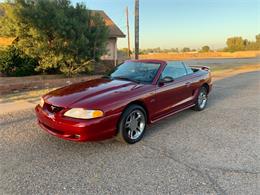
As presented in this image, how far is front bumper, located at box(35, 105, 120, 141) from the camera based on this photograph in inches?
140

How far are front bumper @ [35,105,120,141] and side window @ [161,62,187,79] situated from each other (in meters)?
1.71

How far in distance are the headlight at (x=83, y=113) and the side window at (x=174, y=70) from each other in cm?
180

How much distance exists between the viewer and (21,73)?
11281 millimetres

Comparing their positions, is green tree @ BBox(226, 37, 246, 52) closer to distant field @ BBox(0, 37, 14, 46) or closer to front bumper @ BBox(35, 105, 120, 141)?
distant field @ BBox(0, 37, 14, 46)

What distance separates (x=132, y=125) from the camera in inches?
163

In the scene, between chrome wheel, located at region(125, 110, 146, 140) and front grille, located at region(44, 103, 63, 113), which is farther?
chrome wheel, located at region(125, 110, 146, 140)

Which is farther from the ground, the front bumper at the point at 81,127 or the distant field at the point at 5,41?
the distant field at the point at 5,41

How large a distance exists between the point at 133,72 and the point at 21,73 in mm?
7998

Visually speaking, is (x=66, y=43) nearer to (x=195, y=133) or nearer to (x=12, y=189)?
(x=195, y=133)

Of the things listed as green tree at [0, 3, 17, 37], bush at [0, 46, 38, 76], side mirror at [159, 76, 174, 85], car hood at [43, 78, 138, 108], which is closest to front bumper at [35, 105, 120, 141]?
car hood at [43, 78, 138, 108]

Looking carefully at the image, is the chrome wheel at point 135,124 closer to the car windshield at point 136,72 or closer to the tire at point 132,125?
the tire at point 132,125

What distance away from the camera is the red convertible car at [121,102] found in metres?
3.63

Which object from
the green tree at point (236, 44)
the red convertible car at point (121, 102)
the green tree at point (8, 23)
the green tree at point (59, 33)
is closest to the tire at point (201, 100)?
the red convertible car at point (121, 102)

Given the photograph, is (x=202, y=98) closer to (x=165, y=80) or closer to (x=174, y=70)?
(x=174, y=70)
